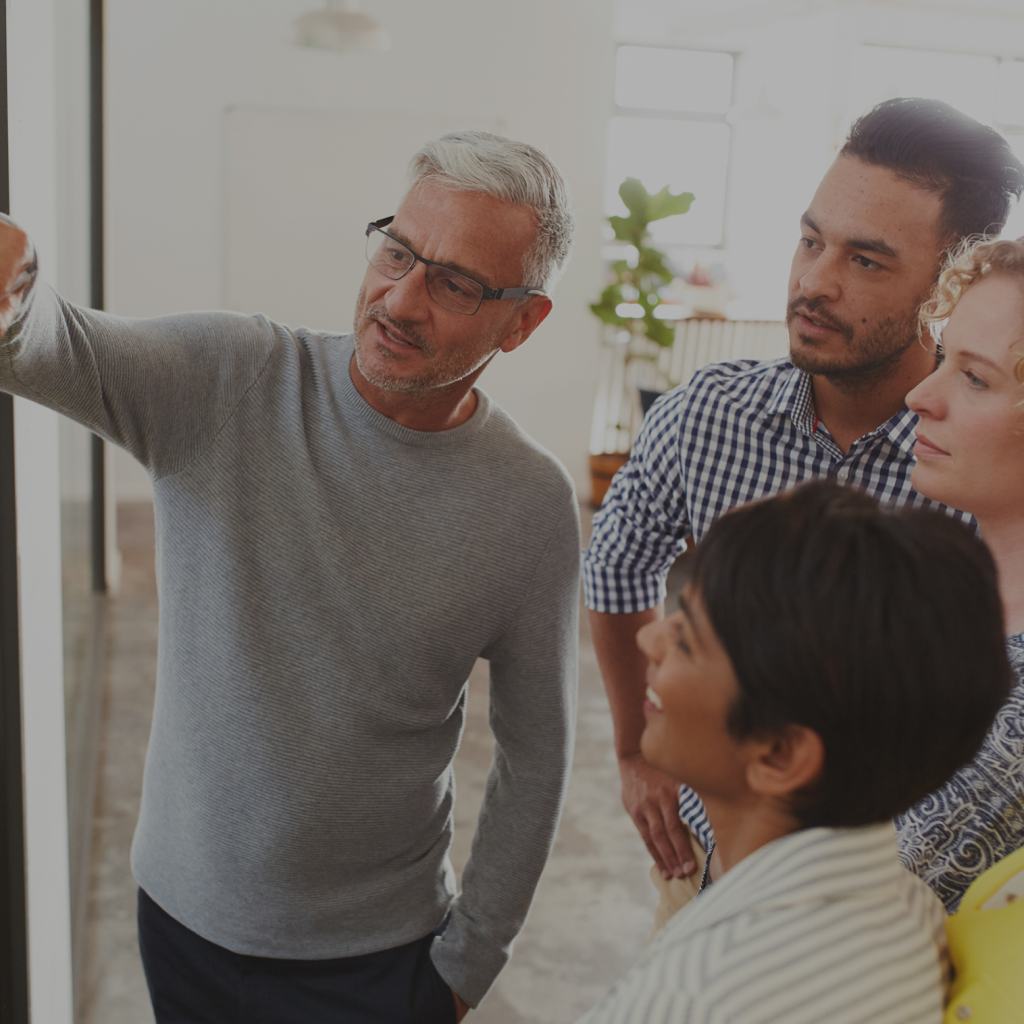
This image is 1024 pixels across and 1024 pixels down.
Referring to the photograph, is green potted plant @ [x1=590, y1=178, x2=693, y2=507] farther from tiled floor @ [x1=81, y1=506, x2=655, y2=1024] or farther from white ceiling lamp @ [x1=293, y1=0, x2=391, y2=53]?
tiled floor @ [x1=81, y1=506, x2=655, y2=1024]

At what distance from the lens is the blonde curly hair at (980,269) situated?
997 mm

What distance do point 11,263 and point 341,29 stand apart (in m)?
4.84

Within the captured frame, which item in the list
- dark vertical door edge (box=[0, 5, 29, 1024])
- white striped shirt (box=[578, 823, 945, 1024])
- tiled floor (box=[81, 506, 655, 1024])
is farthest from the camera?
tiled floor (box=[81, 506, 655, 1024])

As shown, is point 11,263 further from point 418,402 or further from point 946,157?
point 946,157

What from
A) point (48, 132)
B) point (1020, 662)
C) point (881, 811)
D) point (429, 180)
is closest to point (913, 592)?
point (881, 811)

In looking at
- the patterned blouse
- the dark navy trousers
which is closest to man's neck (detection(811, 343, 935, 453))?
the patterned blouse

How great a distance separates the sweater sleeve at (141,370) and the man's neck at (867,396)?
0.76 metres

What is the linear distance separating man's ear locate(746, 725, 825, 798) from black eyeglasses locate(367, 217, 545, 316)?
76cm

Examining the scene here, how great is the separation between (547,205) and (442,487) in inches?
15.3

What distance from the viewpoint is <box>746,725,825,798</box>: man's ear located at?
696 mm

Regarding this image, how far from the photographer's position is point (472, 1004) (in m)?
1.43

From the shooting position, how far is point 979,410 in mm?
997

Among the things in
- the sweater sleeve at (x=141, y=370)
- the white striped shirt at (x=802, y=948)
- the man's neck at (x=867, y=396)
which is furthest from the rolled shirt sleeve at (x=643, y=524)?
the white striped shirt at (x=802, y=948)

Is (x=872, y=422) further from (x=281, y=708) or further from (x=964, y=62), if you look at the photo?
(x=964, y=62)
